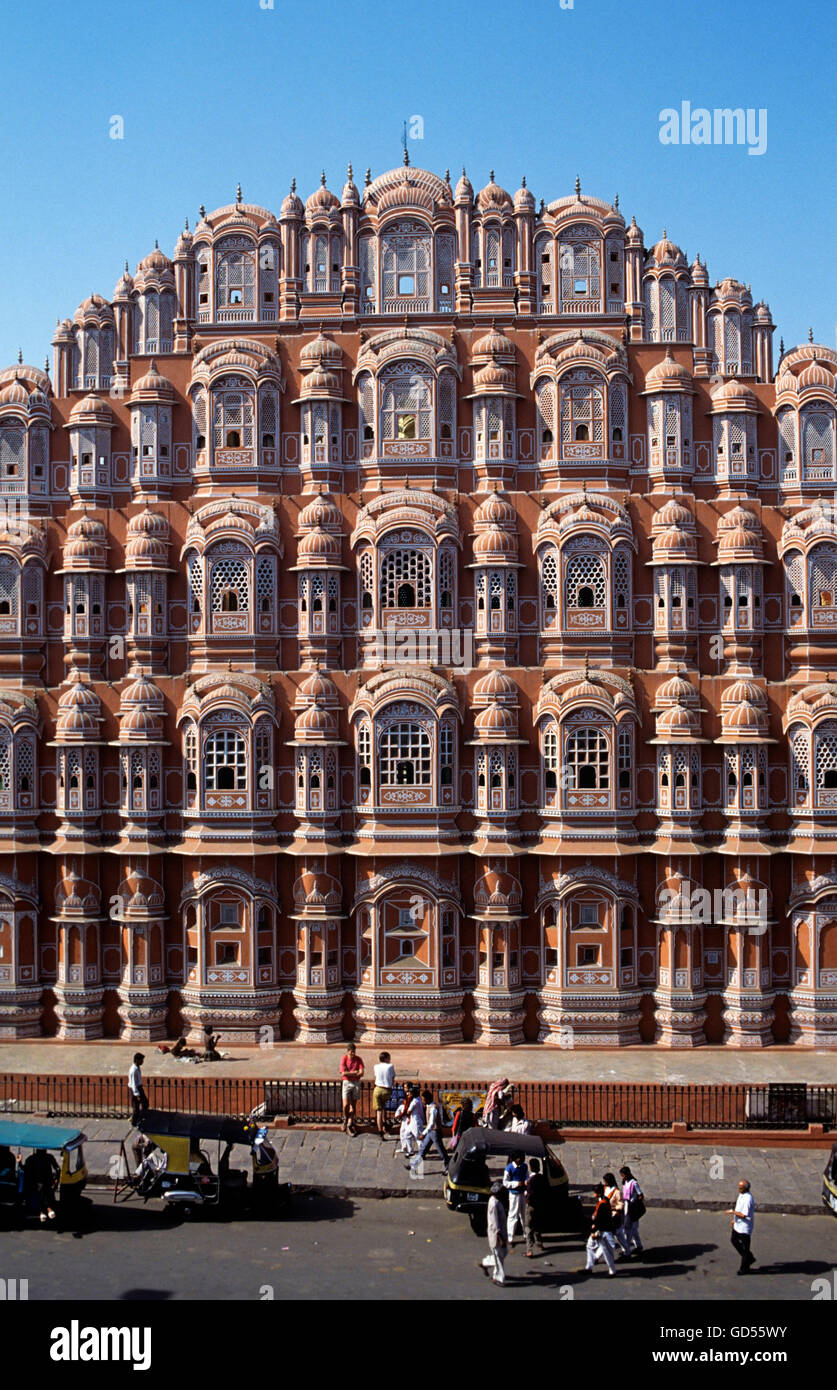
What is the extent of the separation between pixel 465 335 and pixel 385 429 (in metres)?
3.83

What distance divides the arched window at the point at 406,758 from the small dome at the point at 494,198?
15581mm

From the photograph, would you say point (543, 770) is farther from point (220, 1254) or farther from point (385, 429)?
point (220, 1254)

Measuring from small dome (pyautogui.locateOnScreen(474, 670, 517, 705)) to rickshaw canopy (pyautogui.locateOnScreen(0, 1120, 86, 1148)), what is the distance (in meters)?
17.0

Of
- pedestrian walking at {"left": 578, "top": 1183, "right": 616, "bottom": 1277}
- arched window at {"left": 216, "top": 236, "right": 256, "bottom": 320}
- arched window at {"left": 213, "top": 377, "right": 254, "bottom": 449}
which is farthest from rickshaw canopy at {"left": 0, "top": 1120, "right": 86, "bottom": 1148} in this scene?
arched window at {"left": 216, "top": 236, "right": 256, "bottom": 320}

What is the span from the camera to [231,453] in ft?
133

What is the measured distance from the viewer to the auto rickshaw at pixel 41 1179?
25.4m

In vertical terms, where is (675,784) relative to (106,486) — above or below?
below

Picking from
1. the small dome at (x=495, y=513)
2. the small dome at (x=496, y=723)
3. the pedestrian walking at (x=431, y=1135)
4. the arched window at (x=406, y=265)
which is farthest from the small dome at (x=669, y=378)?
the pedestrian walking at (x=431, y=1135)

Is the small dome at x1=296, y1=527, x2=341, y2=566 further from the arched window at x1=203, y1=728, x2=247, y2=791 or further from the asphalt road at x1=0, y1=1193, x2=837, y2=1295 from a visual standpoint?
the asphalt road at x1=0, y1=1193, x2=837, y2=1295

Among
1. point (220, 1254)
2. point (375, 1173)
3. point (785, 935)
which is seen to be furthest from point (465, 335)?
point (220, 1254)

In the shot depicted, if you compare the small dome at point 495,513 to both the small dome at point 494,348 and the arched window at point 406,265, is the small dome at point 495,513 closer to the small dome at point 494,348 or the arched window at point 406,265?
the small dome at point 494,348

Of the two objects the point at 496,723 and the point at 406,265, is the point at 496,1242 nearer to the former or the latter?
the point at 496,723

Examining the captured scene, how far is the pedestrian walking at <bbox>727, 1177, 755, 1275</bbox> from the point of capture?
23328mm

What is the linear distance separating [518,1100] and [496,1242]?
8.86 m
